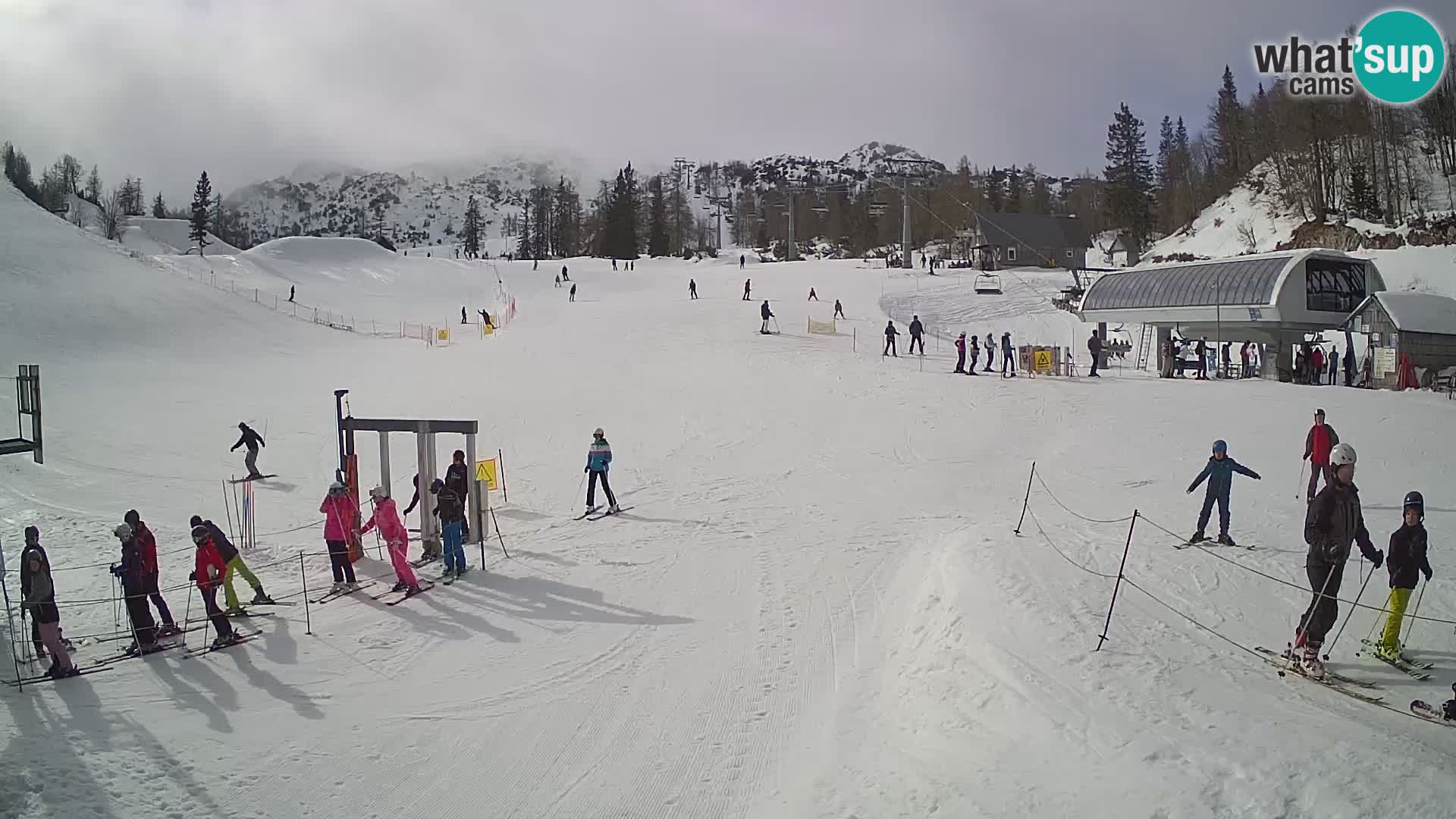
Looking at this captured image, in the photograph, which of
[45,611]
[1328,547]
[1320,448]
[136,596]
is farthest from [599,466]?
[1320,448]

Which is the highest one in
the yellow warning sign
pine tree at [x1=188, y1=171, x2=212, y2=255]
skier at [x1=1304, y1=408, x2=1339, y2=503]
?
pine tree at [x1=188, y1=171, x2=212, y2=255]

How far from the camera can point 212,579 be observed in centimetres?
990

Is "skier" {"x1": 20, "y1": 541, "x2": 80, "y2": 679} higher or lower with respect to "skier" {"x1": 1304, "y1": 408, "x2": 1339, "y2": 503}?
lower

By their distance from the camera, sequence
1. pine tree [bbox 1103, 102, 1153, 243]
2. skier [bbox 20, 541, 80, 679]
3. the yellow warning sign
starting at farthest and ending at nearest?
pine tree [bbox 1103, 102, 1153, 243] < the yellow warning sign < skier [bbox 20, 541, 80, 679]

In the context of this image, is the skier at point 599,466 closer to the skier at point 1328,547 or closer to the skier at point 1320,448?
the skier at point 1328,547

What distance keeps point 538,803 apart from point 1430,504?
15.2 meters

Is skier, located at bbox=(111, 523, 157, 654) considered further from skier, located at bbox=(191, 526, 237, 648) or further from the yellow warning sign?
the yellow warning sign

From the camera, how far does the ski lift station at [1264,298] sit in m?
29.3

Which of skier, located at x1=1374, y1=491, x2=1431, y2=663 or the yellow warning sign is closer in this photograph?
skier, located at x1=1374, y1=491, x2=1431, y2=663

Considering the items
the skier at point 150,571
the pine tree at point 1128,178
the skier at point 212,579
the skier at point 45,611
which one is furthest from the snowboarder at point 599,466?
the pine tree at point 1128,178

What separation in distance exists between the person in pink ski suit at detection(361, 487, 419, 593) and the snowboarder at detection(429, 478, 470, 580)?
502 millimetres

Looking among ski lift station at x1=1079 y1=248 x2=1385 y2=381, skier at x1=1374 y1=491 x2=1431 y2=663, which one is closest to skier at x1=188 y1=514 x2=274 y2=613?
skier at x1=1374 y1=491 x2=1431 y2=663

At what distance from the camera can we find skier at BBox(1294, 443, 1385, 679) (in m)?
7.49

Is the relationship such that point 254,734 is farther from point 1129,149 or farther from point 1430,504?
point 1129,149
